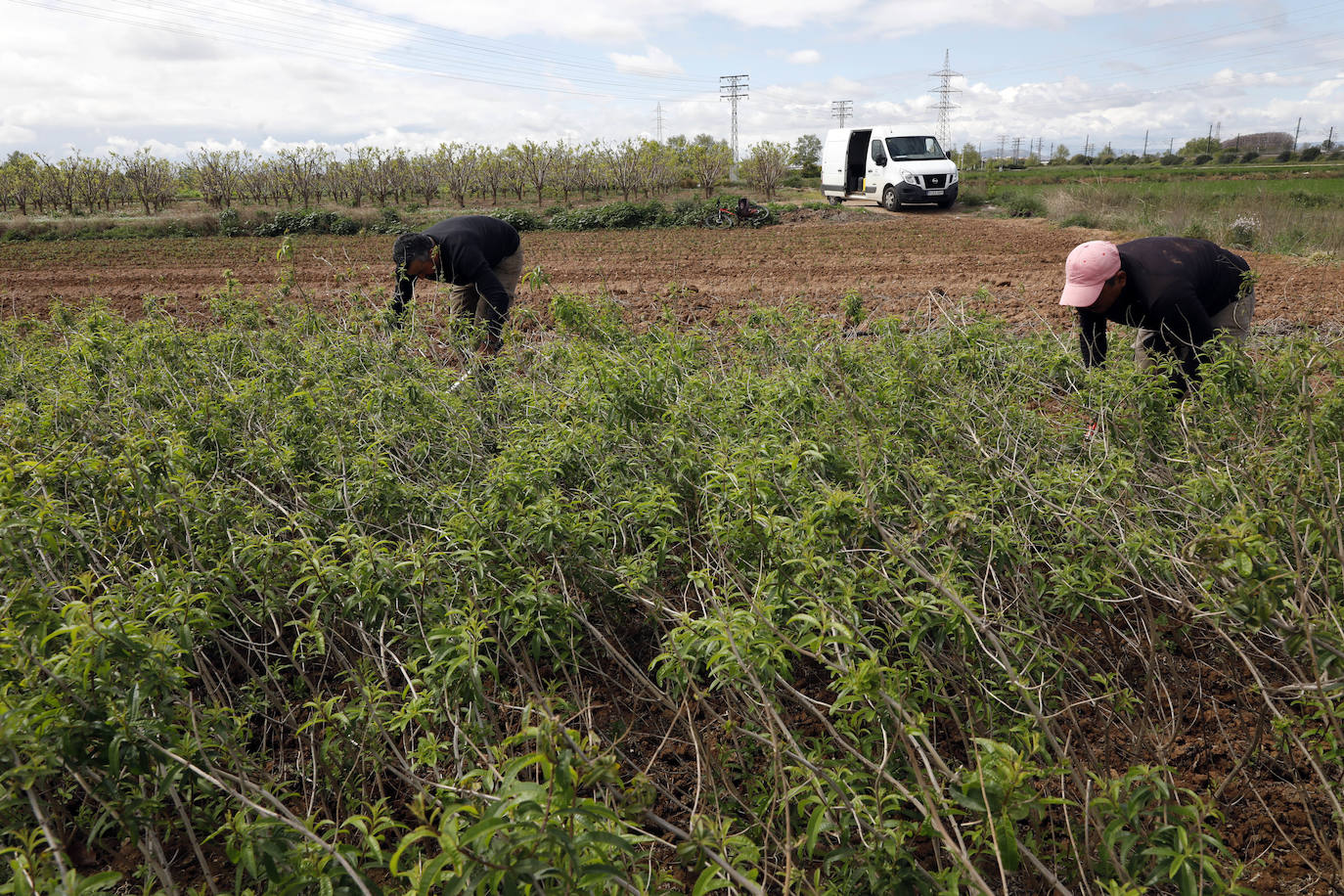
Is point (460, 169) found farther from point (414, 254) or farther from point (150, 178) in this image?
point (414, 254)

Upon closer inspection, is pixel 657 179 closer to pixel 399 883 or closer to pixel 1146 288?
pixel 1146 288

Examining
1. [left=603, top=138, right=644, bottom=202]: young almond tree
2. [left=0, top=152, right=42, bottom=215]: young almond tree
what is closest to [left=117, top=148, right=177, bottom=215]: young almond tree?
[left=0, top=152, right=42, bottom=215]: young almond tree

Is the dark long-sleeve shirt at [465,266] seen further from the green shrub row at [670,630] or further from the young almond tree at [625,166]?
the young almond tree at [625,166]

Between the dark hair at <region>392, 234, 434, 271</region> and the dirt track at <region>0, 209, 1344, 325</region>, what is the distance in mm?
670

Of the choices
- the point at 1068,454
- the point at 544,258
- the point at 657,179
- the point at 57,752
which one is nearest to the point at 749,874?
the point at 57,752

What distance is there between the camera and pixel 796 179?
42000mm

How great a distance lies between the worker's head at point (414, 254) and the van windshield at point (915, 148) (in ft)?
67.2

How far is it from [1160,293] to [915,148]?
21.3 meters

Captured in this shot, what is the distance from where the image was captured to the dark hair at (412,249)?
5535 mm

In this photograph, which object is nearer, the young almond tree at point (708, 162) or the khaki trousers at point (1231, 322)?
the khaki trousers at point (1231, 322)

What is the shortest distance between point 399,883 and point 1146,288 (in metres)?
4.28

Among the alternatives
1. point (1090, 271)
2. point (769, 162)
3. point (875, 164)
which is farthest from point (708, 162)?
point (1090, 271)

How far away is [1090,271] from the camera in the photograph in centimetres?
393

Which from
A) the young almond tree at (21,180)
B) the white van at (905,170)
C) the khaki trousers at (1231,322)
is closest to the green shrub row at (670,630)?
the khaki trousers at (1231,322)
